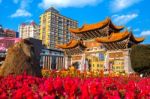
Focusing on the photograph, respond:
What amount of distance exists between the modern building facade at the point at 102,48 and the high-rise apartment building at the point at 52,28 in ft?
259

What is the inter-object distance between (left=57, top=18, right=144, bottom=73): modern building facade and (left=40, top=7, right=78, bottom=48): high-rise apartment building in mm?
78955

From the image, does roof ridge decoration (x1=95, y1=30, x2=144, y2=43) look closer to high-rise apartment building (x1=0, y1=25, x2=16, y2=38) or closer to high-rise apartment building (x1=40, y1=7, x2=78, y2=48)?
high-rise apartment building (x1=40, y1=7, x2=78, y2=48)

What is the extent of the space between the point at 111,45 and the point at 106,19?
499cm

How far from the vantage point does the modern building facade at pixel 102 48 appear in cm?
3766

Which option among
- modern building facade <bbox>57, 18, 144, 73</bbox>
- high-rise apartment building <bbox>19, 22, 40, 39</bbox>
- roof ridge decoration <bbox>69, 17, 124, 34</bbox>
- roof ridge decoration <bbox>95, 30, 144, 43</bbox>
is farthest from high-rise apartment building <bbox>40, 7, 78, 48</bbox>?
roof ridge decoration <bbox>95, 30, 144, 43</bbox>

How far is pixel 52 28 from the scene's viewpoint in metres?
128

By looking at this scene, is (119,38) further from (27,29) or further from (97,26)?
(27,29)

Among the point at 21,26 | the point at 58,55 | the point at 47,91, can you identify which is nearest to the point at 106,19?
the point at 47,91

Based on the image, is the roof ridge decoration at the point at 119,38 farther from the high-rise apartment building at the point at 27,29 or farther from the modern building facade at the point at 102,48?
the high-rise apartment building at the point at 27,29

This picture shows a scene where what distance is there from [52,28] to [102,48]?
8892 centimetres

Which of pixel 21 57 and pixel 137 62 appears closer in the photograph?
pixel 21 57

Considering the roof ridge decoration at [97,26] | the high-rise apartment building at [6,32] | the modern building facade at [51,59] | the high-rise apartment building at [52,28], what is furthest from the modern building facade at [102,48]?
the high-rise apartment building at [6,32]

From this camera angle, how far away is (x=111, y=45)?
39.8 meters

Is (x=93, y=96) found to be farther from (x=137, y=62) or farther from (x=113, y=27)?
(x=113, y=27)
